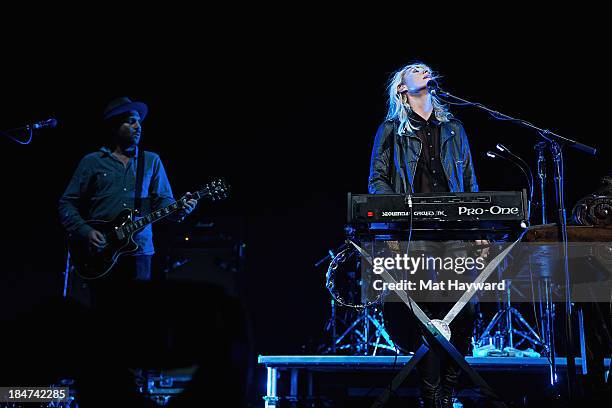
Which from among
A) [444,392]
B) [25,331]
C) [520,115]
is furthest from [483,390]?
[520,115]

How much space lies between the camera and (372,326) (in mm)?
6727

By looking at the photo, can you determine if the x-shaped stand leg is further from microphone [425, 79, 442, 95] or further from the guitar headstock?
the guitar headstock

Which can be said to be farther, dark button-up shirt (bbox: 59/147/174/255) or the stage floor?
dark button-up shirt (bbox: 59/147/174/255)

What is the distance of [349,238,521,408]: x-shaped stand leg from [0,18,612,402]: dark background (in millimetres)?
3144

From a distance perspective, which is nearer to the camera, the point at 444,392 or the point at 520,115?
the point at 444,392

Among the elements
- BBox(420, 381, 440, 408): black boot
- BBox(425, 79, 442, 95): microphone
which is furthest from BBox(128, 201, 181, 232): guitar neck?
BBox(420, 381, 440, 408): black boot

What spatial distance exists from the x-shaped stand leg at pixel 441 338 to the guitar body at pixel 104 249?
1700 millimetres

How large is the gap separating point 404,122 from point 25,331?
7.38 ft

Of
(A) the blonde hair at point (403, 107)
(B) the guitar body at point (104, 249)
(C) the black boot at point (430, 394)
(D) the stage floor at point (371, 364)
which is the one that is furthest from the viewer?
(B) the guitar body at point (104, 249)

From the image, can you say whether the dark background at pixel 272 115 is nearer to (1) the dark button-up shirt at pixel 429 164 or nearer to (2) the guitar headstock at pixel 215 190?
(2) the guitar headstock at pixel 215 190

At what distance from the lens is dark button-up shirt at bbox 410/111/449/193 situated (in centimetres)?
327

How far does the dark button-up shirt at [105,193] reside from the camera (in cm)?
404

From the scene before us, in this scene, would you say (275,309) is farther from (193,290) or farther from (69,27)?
(193,290)

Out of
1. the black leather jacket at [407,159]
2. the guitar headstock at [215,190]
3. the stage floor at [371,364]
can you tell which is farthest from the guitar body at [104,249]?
the black leather jacket at [407,159]
